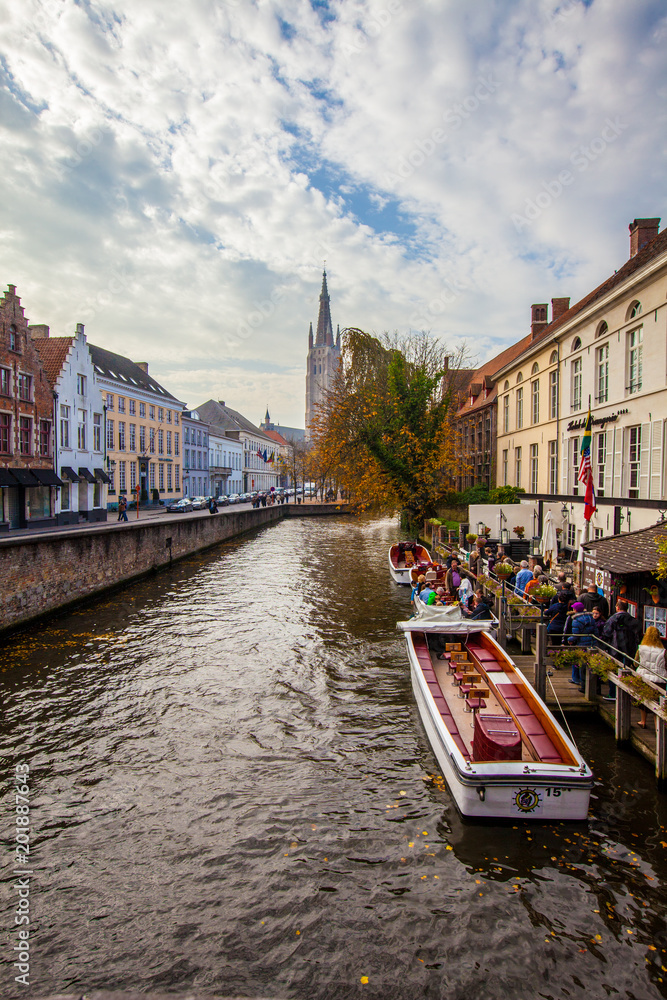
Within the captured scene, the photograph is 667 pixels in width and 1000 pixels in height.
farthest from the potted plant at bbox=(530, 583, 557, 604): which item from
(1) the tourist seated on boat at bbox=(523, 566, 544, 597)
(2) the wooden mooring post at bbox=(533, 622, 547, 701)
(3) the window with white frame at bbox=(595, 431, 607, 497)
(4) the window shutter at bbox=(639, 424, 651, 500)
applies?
(3) the window with white frame at bbox=(595, 431, 607, 497)

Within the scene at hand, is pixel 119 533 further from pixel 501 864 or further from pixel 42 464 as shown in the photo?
pixel 501 864

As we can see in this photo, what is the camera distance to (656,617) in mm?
10172

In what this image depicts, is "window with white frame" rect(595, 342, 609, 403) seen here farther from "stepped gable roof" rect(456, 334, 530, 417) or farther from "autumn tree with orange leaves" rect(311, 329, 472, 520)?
"stepped gable roof" rect(456, 334, 530, 417)

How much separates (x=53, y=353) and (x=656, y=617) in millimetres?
36954

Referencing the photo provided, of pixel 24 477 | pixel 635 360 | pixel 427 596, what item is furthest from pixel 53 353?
pixel 635 360

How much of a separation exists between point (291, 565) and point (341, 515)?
31.3m

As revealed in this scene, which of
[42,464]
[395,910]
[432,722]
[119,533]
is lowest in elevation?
[395,910]

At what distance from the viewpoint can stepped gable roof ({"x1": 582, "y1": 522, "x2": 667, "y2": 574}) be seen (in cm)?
977

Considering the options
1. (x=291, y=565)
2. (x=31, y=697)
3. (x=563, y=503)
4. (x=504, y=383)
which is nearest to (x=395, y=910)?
(x=31, y=697)

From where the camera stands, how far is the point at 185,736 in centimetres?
934

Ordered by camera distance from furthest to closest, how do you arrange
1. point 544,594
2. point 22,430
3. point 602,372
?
point 22,430, point 602,372, point 544,594

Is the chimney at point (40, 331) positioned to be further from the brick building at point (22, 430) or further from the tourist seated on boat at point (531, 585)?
the tourist seated on boat at point (531, 585)

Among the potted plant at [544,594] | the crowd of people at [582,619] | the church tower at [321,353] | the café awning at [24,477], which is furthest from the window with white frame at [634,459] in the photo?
the church tower at [321,353]

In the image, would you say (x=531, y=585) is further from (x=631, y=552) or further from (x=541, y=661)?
(x=541, y=661)
